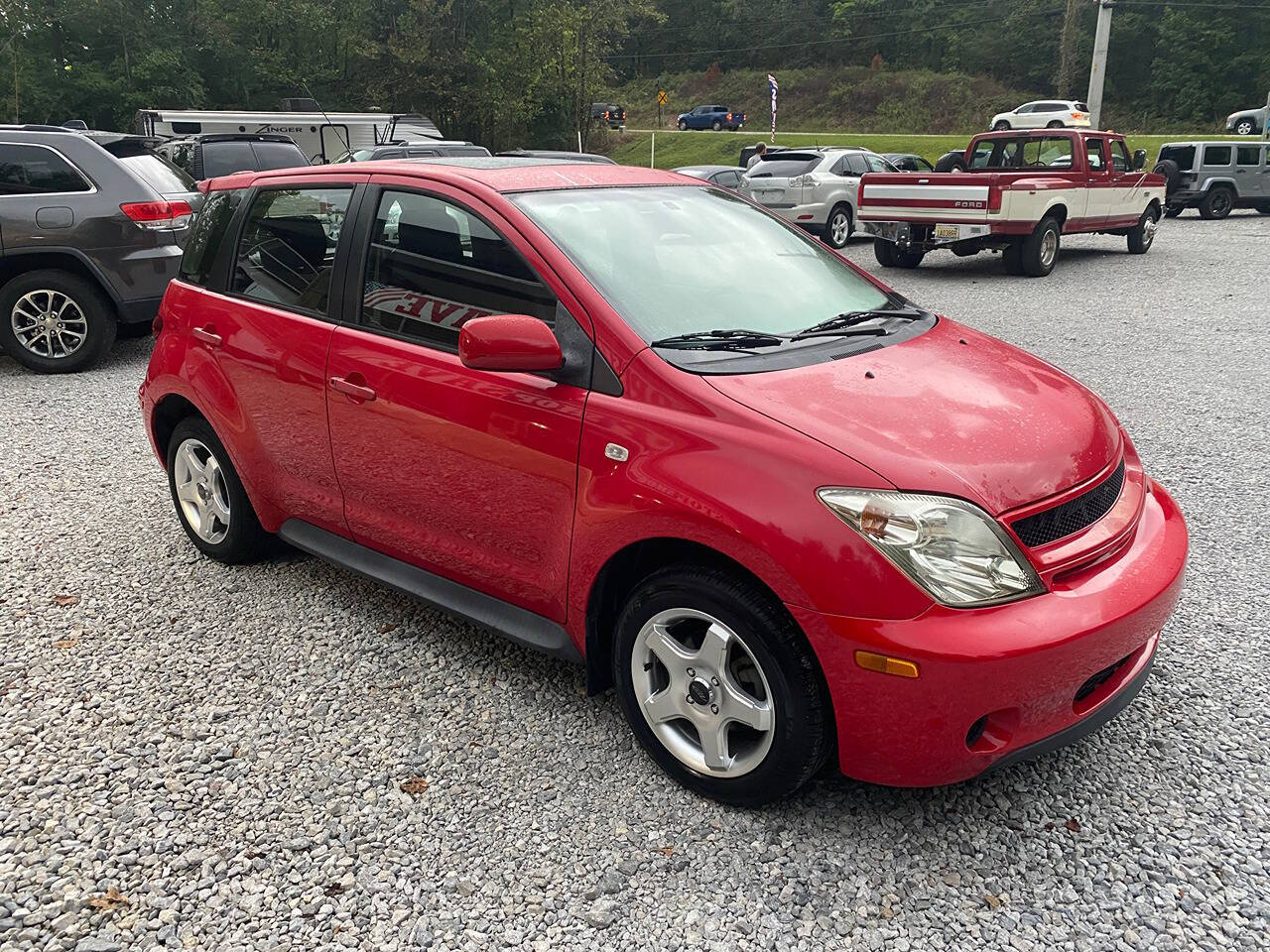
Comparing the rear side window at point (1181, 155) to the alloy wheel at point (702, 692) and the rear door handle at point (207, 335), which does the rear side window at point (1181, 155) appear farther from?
the alloy wheel at point (702, 692)

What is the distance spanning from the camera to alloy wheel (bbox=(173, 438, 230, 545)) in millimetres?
4352

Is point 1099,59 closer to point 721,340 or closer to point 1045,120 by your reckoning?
point 1045,120

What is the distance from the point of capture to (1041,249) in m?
→ 13.3

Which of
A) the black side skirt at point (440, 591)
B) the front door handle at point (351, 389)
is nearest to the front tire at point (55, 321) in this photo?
the black side skirt at point (440, 591)

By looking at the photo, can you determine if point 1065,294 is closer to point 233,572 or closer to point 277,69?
point 233,572

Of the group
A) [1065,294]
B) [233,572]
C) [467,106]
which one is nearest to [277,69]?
[467,106]

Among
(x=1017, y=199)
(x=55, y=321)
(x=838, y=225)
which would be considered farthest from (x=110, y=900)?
(x=838, y=225)

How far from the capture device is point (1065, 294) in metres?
12.1

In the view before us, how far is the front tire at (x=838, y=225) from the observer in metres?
16.5

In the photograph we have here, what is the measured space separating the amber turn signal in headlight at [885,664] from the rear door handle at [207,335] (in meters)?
2.99

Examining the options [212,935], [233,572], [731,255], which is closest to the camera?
[212,935]

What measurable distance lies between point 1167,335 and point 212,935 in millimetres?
9875

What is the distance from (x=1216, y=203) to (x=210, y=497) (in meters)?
23.9

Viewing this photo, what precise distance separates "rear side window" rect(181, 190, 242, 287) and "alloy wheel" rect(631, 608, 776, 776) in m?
2.72
